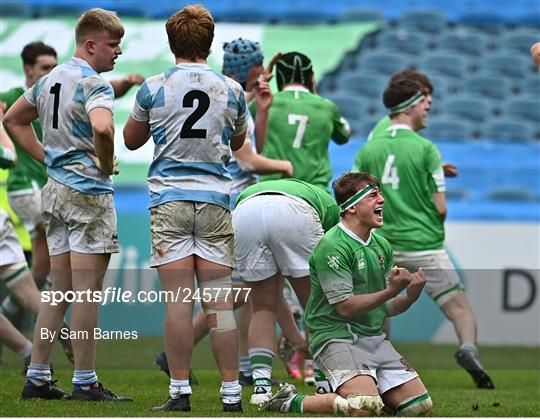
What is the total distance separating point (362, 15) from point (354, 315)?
1233 centimetres

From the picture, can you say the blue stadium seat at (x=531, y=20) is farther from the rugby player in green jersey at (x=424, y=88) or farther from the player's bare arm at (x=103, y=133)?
the player's bare arm at (x=103, y=133)

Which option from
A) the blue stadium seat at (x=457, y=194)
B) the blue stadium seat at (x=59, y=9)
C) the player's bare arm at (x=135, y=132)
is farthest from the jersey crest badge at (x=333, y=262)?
the blue stadium seat at (x=59, y=9)

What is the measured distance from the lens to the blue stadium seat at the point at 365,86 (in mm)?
17078

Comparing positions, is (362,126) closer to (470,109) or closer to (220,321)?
(470,109)

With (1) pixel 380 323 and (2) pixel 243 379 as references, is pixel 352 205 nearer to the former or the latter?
(1) pixel 380 323

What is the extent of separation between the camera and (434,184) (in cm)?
895

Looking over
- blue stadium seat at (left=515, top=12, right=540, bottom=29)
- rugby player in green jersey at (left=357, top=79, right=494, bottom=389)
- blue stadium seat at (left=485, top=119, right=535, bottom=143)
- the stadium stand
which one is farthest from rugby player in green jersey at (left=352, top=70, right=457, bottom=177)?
blue stadium seat at (left=515, top=12, right=540, bottom=29)

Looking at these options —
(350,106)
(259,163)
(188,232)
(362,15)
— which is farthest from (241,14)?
(188,232)

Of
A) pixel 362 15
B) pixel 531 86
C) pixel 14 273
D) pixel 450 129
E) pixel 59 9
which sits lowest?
pixel 450 129

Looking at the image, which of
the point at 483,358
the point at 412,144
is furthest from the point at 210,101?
the point at 483,358

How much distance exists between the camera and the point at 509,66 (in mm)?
17766

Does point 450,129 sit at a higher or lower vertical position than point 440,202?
lower

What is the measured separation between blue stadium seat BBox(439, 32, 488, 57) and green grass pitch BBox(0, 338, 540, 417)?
703 centimetres

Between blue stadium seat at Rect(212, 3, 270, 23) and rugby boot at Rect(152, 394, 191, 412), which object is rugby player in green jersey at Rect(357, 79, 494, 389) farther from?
blue stadium seat at Rect(212, 3, 270, 23)
